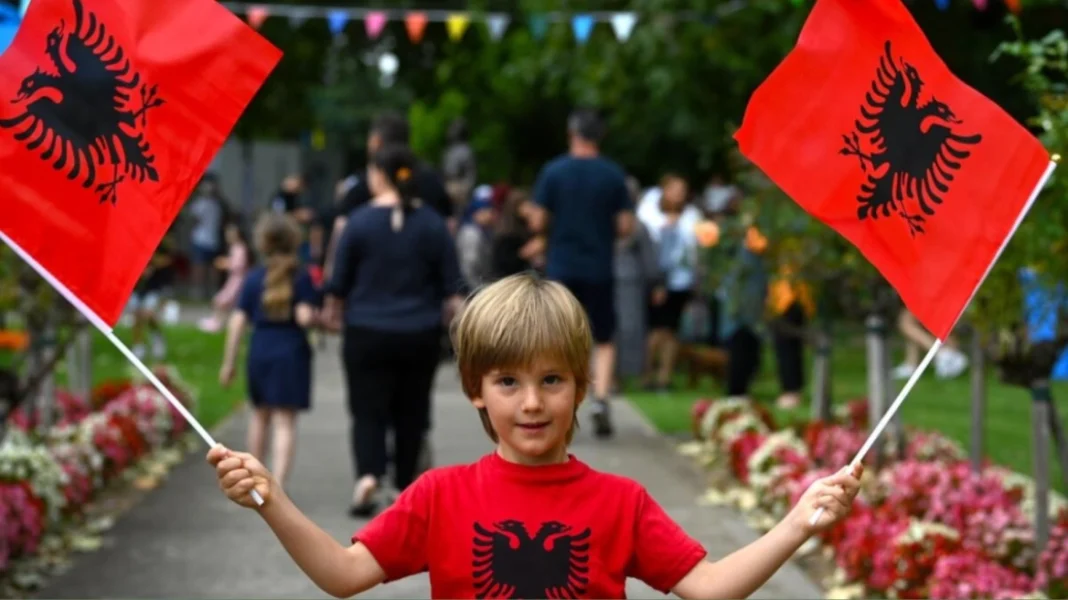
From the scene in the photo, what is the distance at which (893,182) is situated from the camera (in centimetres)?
456

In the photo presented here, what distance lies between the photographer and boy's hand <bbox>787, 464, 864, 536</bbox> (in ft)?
12.4

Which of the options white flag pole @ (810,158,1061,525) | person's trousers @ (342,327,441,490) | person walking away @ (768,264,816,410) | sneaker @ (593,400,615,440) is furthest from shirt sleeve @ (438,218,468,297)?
white flag pole @ (810,158,1061,525)

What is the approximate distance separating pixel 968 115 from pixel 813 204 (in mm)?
415

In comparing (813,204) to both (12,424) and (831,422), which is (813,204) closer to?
(12,424)

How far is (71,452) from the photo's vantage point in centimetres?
1008

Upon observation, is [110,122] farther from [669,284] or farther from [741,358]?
[669,284]

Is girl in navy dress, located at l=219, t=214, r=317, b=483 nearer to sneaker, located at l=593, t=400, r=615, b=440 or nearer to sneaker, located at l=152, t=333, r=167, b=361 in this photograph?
sneaker, located at l=593, t=400, r=615, b=440

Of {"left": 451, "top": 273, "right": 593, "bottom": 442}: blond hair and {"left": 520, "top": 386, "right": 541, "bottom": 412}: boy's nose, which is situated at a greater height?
{"left": 451, "top": 273, "right": 593, "bottom": 442}: blond hair

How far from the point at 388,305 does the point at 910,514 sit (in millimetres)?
2515

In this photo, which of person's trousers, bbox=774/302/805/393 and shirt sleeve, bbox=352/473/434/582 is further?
person's trousers, bbox=774/302/805/393

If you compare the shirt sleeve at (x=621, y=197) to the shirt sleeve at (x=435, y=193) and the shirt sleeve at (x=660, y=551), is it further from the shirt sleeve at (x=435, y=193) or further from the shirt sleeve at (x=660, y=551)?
the shirt sleeve at (x=660, y=551)

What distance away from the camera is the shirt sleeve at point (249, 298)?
33.8ft

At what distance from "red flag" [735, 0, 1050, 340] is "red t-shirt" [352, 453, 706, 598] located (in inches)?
34.3

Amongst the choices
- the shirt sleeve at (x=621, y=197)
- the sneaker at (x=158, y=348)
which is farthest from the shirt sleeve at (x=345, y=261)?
the sneaker at (x=158, y=348)
